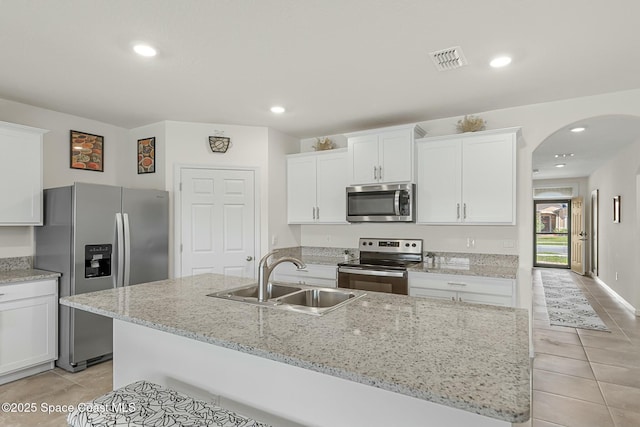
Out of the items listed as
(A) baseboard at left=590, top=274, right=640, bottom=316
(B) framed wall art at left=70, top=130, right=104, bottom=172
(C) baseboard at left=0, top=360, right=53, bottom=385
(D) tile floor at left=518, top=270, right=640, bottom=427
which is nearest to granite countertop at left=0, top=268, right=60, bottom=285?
(C) baseboard at left=0, top=360, right=53, bottom=385

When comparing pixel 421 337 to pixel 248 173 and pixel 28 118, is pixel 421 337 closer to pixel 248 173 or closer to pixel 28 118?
pixel 248 173

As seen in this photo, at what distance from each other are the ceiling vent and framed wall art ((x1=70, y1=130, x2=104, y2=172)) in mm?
3654

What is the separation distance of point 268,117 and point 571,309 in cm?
511

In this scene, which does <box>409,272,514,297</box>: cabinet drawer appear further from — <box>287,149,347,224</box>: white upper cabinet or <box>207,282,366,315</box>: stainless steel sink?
<box>207,282,366,315</box>: stainless steel sink

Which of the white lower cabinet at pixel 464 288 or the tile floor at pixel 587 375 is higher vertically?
the white lower cabinet at pixel 464 288

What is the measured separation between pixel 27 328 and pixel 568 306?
6.74 metres

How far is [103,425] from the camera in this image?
1.29 m

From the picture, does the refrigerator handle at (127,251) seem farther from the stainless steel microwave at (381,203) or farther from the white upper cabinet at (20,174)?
the stainless steel microwave at (381,203)

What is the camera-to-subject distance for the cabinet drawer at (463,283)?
3143mm

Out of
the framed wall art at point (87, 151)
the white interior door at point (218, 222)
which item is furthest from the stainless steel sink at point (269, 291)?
the framed wall art at point (87, 151)

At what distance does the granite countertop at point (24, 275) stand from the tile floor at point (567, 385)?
83cm

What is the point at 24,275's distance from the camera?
10.3 feet

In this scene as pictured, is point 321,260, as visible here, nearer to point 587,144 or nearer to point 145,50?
point 145,50

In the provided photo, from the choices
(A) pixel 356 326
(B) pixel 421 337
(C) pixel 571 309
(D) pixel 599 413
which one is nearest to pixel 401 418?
(B) pixel 421 337
